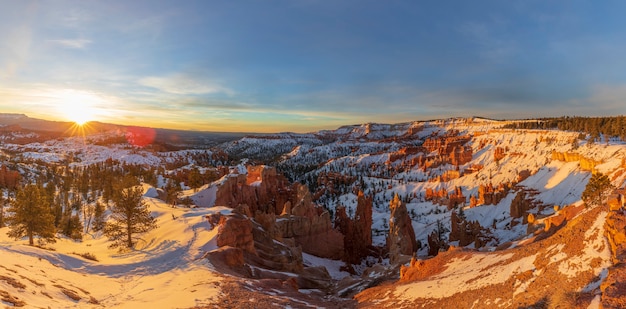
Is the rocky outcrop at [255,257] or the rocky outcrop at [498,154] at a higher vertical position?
the rocky outcrop at [498,154]

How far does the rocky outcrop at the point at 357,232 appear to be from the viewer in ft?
180

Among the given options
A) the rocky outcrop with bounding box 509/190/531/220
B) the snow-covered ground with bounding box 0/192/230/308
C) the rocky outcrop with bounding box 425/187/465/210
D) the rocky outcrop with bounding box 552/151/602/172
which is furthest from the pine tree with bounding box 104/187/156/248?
the rocky outcrop with bounding box 552/151/602/172

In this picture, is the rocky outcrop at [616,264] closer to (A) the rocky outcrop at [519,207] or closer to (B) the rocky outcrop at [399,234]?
(B) the rocky outcrop at [399,234]

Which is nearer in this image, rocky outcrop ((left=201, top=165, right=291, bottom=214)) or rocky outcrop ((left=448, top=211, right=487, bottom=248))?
rocky outcrop ((left=448, top=211, right=487, bottom=248))

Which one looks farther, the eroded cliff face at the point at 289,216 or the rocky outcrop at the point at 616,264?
the eroded cliff face at the point at 289,216

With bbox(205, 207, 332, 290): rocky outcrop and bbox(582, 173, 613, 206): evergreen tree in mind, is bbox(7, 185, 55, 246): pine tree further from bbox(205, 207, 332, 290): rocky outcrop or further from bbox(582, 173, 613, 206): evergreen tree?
bbox(582, 173, 613, 206): evergreen tree

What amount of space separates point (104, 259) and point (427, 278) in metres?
25.3

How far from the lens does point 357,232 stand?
191 ft

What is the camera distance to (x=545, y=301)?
13891 mm

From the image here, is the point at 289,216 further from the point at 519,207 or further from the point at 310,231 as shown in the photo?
the point at 519,207

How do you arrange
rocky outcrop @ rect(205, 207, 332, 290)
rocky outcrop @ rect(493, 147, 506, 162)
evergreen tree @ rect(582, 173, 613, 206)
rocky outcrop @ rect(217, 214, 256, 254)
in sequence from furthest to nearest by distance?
rocky outcrop @ rect(493, 147, 506, 162), evergreen tree @ rect(582, 173, 613, 206), rocky outcrop @ rect(217, 214, 256, 254), rocky outcrop @ rect(205, 207, 332, 290)

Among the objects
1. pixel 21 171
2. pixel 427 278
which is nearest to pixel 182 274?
pixel 427 278

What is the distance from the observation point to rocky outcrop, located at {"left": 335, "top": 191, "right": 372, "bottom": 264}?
180 feet

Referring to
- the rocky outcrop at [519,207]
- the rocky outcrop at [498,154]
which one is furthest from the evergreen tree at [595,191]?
the rocky outcrop at [498,154]
